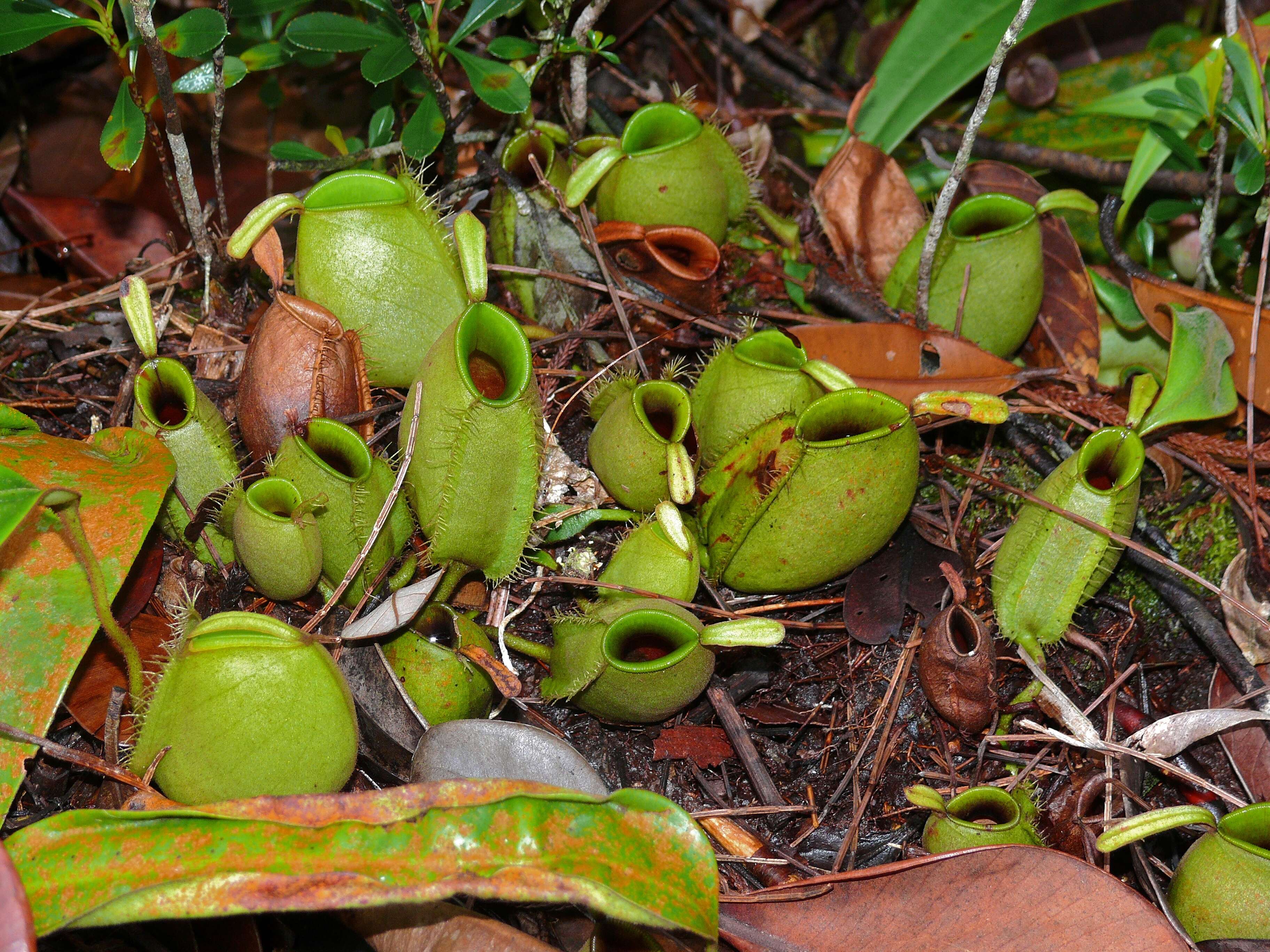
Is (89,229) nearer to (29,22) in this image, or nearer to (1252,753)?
(29,22)

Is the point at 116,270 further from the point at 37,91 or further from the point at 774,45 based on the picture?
the point at 774,45

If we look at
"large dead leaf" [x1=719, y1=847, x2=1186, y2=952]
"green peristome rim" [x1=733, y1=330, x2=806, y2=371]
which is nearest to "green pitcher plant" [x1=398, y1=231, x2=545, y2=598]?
"green peristome rim" [x1=733, y1=330, x2=806, y2=371]

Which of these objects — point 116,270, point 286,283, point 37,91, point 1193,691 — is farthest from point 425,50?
point 1193,691

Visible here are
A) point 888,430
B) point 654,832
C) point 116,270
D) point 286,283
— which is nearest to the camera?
point 654,832

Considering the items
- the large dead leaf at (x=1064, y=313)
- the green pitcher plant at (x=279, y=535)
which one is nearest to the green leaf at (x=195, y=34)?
the green pitcher plant at (x=279, y=535)

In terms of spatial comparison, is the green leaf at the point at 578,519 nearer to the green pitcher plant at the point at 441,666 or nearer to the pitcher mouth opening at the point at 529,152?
the green pitcher plant at the point at 441,666

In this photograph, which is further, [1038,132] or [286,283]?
[1038,132]

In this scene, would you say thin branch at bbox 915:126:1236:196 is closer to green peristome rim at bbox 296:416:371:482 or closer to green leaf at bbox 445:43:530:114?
green leaf at bbox 445:43:530:114
